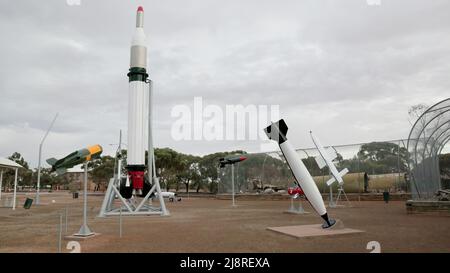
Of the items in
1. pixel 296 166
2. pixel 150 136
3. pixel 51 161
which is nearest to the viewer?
pixel 51 161

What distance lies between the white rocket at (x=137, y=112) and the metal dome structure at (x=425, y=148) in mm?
14854

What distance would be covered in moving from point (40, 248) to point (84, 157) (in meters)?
2.77

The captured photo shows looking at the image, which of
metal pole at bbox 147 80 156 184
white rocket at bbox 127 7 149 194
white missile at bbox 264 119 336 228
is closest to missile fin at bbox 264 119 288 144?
white missile at bbox 264 119 336 228

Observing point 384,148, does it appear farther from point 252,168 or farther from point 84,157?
point 84,157

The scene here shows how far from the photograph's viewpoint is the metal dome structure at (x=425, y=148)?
61.0 feet

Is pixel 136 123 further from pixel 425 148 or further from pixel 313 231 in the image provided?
pixel 425 148

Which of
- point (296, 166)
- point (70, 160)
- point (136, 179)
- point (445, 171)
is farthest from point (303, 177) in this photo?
point (445, 171)

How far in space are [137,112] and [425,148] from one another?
52.5 feet

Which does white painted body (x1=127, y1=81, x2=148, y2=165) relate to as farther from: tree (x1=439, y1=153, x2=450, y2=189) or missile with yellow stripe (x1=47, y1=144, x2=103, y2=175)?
tree (x1=439, y1=153, x2=450, y2=189)

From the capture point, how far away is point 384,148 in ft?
104

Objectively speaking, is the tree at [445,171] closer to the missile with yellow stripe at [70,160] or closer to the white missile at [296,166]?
the white missile at [296,166]

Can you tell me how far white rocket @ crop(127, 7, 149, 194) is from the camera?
1778 cm

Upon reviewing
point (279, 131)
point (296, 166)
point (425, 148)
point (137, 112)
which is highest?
point (137, 112)

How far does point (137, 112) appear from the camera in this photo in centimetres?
1788
